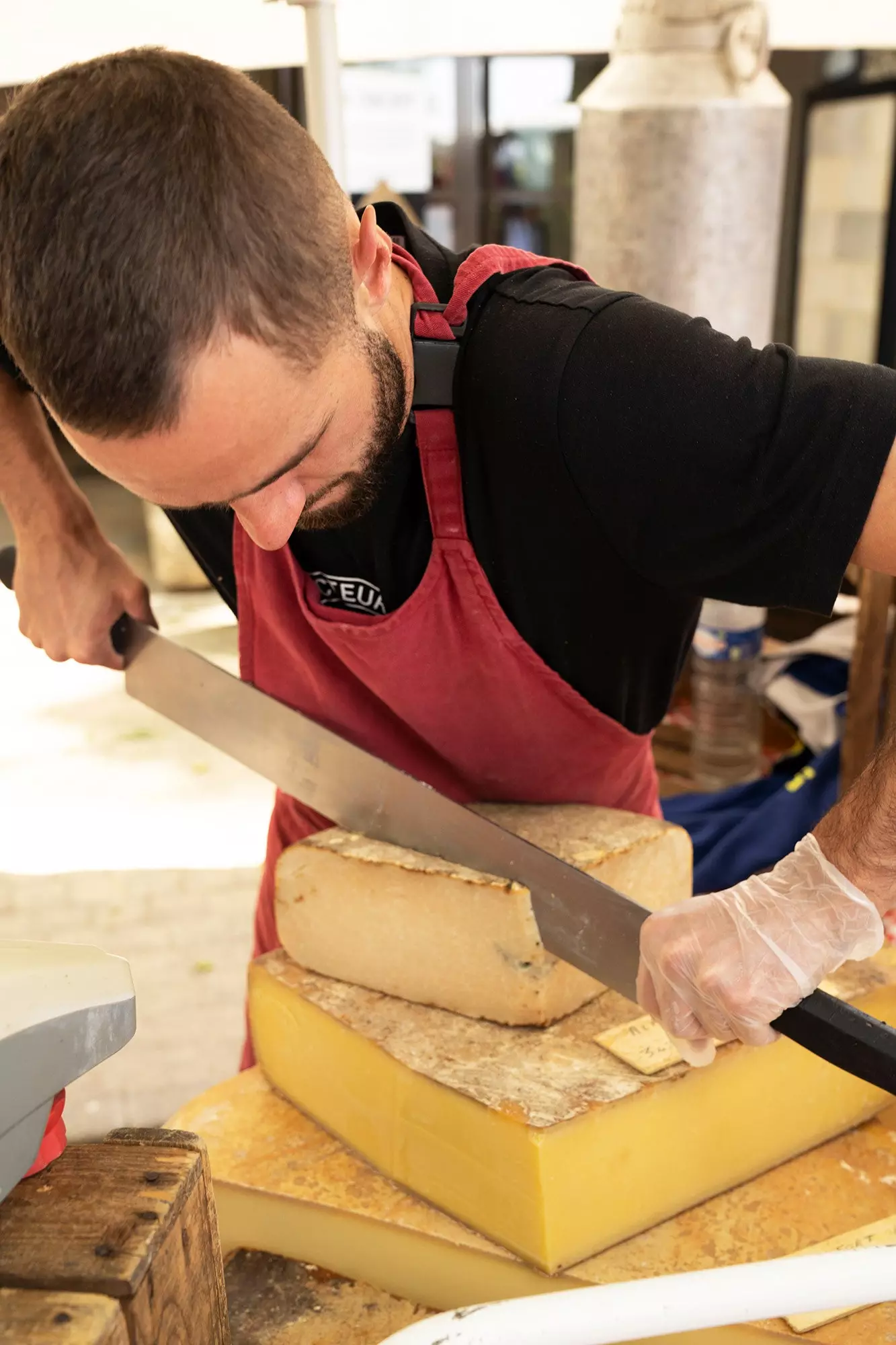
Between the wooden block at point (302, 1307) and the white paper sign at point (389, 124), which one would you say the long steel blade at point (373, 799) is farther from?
the white paper sign at point (389, 124)

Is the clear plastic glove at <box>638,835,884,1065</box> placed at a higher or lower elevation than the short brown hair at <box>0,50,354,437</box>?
lower

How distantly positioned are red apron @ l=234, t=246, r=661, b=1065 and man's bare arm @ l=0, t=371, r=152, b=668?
21cm

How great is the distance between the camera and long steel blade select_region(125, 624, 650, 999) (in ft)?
4.13

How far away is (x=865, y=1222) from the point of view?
1.18 m

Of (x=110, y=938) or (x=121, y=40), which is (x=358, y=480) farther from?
(x=110, y=938)

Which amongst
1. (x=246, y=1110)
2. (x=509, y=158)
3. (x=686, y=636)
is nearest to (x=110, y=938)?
(x=246, y=1110)

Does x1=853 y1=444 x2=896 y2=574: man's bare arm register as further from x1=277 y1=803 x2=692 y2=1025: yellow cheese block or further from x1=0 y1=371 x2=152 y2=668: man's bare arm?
x1=0 y1=371 x2=152 y2=668: man's bare arm

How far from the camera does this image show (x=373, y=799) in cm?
145

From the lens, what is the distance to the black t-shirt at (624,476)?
3.80 feet

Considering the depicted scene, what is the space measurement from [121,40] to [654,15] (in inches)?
62.5

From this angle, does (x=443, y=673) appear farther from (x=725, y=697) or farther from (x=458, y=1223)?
(x=725, y=697)

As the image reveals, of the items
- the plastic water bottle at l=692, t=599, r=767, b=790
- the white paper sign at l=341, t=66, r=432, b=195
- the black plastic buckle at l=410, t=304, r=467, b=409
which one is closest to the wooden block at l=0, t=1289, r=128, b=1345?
the black plastic buckle at l=410, t=304, r=467, b=409

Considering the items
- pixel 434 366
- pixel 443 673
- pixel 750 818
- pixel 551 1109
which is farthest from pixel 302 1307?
pixel 750 818

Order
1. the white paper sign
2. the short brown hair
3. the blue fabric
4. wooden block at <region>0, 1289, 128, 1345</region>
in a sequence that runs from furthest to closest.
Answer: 1. the white paper sign
2. the blue fabric
3. the short brown hair
4. wooden block at <region>0, 1289, 128, 1345</region>
